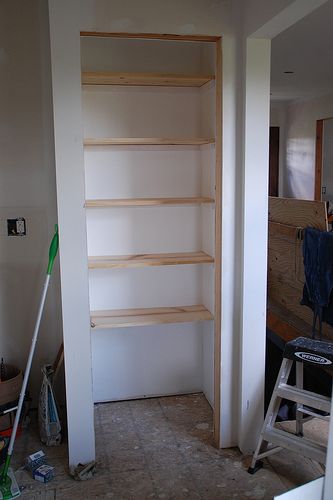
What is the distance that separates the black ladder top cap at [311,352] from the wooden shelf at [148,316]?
55 cm

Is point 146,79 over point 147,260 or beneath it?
over

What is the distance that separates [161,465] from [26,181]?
6.02 ft

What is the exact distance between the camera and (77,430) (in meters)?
2.64

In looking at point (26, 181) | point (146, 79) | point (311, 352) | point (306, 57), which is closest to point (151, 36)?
point (146, 79)

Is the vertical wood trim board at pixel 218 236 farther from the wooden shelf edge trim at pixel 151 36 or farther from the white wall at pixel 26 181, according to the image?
the white wall at pixel 26 181

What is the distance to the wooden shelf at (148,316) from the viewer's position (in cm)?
286

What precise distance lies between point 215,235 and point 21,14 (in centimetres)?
173

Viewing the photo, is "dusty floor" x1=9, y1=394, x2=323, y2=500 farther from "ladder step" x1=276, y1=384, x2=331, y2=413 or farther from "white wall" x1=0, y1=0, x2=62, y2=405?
"white wall" x1=0, y1=0, x2=62, y2=405

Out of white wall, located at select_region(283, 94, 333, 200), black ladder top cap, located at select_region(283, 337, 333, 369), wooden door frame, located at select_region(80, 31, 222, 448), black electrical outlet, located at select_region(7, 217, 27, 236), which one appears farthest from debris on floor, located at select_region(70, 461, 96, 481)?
white wall, located at select_region(283, 94, 333, 200)

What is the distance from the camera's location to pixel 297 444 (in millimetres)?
2430

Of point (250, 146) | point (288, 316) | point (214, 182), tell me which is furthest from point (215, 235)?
point (288, 316)

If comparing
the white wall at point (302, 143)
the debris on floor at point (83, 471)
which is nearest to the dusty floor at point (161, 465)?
the debris on floor at point (83, 471)

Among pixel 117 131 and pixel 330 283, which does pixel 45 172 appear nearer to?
pixel 117 131

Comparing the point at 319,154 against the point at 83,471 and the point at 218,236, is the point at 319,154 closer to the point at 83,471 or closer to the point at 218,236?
the point at 218,236
